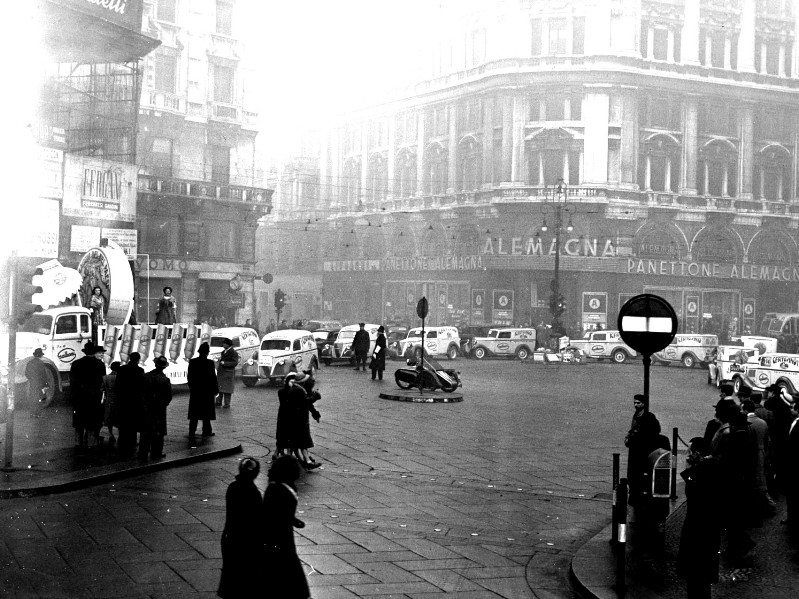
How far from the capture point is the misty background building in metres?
53.2

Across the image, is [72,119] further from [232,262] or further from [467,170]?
[467,170]

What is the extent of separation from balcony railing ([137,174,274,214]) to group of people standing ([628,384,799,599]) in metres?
35.5

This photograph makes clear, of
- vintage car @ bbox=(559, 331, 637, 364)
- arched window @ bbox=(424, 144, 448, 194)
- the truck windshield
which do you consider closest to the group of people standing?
the truck windshield

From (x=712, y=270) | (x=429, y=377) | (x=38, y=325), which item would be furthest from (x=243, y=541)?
(x=712, y=270)

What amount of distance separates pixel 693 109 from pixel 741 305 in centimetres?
1177

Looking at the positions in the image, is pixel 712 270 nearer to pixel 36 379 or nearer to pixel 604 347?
pixel 604 347

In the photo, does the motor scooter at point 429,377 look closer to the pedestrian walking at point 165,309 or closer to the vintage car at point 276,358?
the vintage car at point 276,358

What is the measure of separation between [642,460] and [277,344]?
62.4 feet

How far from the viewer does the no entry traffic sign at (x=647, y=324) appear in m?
9.09

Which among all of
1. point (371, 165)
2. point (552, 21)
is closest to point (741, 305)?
point (552, 21)

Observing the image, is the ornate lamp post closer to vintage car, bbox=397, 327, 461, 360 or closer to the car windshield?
vintage car, bbox=397, 327, 461, 360

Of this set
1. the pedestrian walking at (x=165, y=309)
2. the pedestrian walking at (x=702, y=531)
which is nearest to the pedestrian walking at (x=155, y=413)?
the pedestrian walking at (x=702, y=531)

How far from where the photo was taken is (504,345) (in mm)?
44250

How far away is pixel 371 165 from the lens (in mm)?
66438
